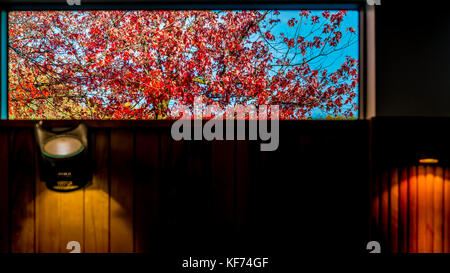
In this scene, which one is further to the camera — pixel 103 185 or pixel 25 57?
pixel 25 57

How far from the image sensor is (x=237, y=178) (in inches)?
62.7

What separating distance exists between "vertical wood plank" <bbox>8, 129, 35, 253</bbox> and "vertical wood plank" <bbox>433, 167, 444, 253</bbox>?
2.64m

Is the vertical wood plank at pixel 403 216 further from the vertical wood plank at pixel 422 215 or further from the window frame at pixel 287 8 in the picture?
the window frame at pixel 287 8

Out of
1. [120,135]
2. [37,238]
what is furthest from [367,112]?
[37,238]

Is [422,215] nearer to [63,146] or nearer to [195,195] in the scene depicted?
[195,195]

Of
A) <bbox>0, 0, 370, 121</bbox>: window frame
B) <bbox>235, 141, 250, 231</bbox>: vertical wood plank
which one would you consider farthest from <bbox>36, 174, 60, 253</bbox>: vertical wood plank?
<bbox>235, 141, 250, 231</bbox>: vertical wood plank

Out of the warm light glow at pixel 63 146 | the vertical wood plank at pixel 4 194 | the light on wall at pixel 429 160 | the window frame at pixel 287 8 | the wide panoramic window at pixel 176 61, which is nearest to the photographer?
the warm light glow at pixel 63 146

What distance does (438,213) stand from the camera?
1591 mm

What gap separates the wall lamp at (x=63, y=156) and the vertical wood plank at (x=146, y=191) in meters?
0.31

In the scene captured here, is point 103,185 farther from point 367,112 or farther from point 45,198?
point 367,112

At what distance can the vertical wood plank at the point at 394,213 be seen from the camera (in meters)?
1.56

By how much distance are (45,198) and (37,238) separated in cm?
27

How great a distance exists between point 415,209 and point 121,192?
1.94 m

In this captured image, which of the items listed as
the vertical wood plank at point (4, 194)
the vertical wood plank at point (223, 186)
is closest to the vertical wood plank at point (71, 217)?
the vertical wood plank at point (4, 194)
